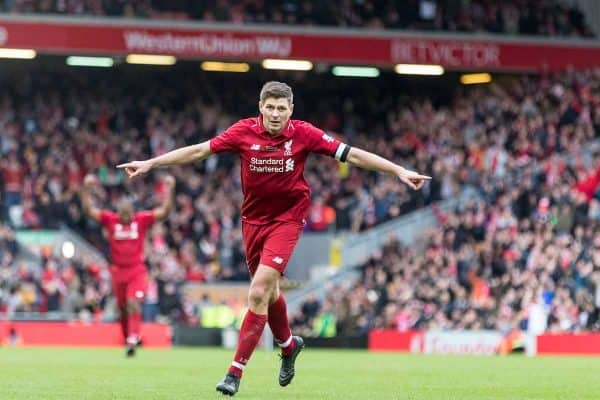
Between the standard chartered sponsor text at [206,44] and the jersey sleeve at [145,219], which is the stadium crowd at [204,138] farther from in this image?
the jersey sleeve at [145,219]

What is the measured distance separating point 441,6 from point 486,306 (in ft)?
46.9

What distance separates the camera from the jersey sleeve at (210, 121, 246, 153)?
12086 millimetres

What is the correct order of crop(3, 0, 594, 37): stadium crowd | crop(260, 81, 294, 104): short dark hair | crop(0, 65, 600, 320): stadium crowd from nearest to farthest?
crop(260, 81, 294, 104): short dark hair
crop(0, 65, 600, 320): stadium crowd
crop(3, 0, 594, 37): stadium crowd

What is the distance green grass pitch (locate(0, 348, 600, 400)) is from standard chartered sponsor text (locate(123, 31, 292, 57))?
1761 centimetres

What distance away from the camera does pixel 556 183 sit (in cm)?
3328

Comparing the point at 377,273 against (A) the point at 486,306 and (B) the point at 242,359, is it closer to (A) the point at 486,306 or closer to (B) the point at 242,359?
(A) the point at 486,306

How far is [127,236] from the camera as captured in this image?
71.9 ft

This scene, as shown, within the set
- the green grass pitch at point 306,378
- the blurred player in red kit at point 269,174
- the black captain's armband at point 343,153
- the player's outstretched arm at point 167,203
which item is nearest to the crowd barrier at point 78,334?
the green grass pitch at point 306,378

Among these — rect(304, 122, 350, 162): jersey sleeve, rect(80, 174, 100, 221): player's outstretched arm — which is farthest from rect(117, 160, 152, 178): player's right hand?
rect(80, 174, 100, 221): player's outstretched arm

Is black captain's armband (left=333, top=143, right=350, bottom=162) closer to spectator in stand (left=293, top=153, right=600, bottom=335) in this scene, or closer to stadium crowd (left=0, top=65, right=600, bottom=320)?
spectator in stand (left=293, top=153, right=600, bottom=335)

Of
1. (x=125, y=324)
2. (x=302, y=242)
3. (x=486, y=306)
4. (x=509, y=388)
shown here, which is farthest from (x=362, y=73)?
(x=509, y=388)

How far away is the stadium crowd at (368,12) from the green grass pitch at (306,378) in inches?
723

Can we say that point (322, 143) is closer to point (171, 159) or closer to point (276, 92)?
point (276, 92)

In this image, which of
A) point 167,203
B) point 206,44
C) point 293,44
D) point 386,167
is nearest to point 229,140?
point 386,167
